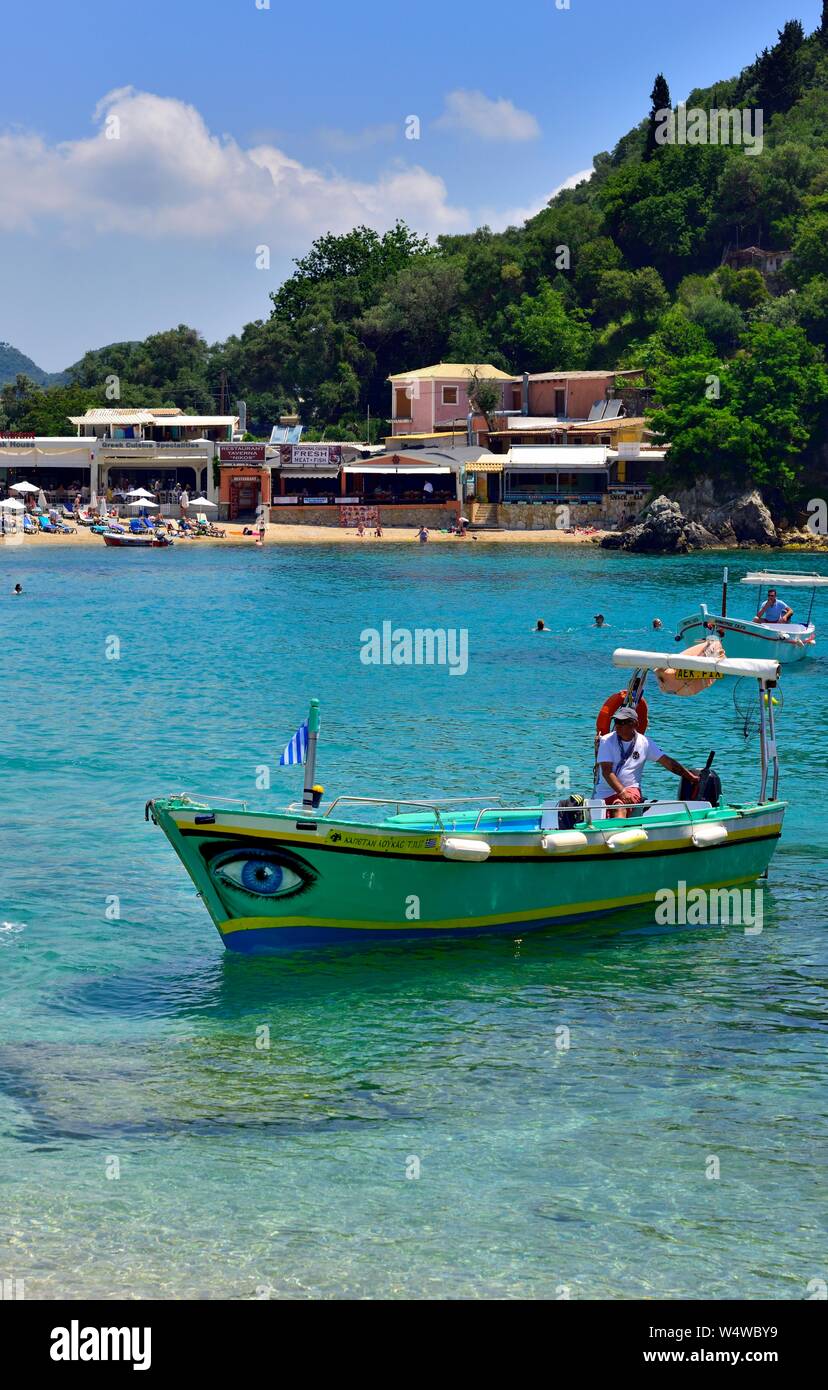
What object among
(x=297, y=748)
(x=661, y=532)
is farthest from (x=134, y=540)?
(x=297, y=748)

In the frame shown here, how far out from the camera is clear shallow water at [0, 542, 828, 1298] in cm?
1095

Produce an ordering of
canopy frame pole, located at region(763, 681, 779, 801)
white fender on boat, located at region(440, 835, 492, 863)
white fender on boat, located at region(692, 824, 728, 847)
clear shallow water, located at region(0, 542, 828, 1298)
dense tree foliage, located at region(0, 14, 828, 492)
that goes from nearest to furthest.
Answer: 1. clear shallow water, located at region(0, 542, 828, 1298)
2. white fender on boat, located at region(440, 835, 492, 863)
3. white fender on boat, located at region(692, 824, 728, 847)
4. canopy frame pole, located at region(763, 681, 779, 801)
5. dense tree foliage, located at region(0, 14, 828, 492)

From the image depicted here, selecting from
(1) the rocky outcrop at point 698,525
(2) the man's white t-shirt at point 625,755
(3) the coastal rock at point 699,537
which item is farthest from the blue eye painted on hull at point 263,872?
(3) the coastal rock at point 699,537

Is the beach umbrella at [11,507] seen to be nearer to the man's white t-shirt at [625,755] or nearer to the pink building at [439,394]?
the pink building at [439,394]

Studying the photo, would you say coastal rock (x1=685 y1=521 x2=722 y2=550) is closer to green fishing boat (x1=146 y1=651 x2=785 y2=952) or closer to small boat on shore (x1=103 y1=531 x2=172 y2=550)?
small boat on shore (x1=103 y1=531 x2=172 y2=550)

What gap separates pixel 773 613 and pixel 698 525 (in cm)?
5206

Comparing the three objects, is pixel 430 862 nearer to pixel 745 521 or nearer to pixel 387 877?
pixel 387 877

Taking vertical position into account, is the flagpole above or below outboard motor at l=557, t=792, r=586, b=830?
above

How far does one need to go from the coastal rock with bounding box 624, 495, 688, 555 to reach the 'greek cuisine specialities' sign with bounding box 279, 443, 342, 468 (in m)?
22.5

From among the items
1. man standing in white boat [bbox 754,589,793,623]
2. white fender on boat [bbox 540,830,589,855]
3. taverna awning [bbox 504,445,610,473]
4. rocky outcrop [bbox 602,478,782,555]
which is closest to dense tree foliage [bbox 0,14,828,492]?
taverna awning [bbox 504,445,610,473]

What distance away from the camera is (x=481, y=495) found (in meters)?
105

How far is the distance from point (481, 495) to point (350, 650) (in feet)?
193
